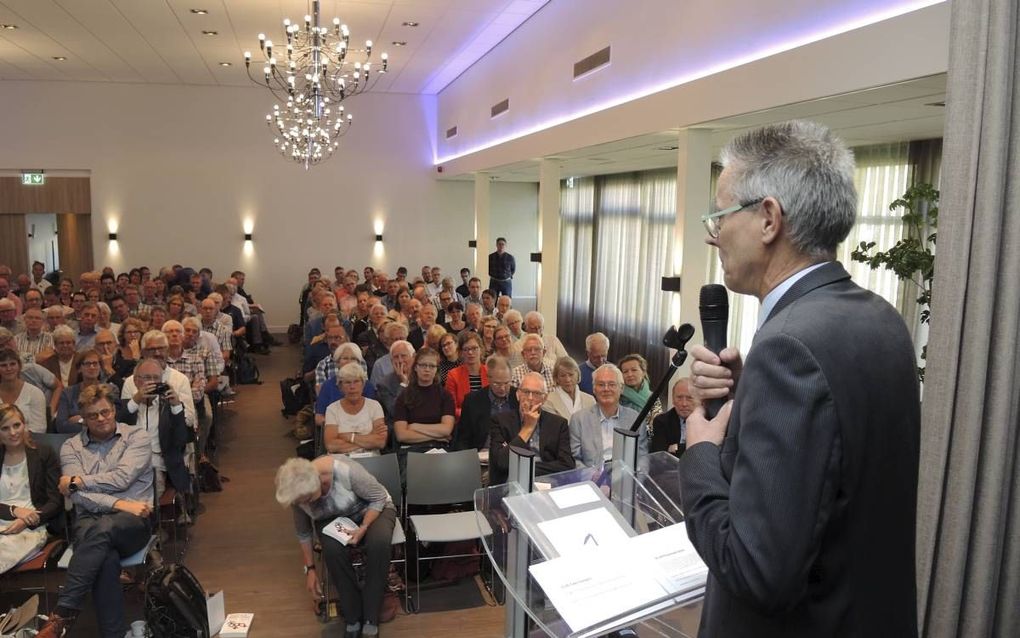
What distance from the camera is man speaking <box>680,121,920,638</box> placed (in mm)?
1163

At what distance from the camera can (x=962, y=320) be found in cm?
235

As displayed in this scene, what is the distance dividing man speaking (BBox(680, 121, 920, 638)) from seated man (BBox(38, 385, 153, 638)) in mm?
4034

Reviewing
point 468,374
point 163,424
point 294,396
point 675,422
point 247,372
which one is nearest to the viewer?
point 163,424

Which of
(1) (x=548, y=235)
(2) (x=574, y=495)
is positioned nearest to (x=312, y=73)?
(1) (x=548, y=235)

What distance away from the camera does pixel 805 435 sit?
1.16m

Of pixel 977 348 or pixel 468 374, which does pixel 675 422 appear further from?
pixel 977 348

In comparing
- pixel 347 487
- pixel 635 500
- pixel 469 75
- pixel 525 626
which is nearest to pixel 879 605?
pixel 635 500

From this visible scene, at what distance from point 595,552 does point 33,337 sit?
796 centimetres

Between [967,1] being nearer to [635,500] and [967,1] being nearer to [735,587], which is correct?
[635,500]

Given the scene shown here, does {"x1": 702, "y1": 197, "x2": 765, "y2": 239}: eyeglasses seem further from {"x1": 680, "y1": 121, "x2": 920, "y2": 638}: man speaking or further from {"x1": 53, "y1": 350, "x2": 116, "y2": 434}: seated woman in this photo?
{"x1": 53, "y1": 350, "x2": 116, "y2": 434}: seated woman

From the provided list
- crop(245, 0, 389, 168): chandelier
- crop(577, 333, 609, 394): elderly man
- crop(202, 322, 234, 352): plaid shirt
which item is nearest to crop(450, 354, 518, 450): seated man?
crop(577, 333, 609, 394): elderly man

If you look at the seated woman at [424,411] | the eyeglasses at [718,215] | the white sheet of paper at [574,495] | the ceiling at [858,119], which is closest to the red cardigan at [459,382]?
the seated woman at [424,411]

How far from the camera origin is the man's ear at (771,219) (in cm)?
129

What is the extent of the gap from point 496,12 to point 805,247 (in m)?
9.89
